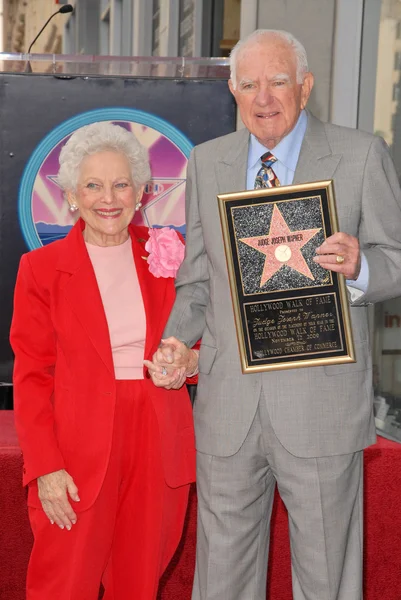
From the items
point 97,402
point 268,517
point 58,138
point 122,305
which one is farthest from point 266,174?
point 58,138

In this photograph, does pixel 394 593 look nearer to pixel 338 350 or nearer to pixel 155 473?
pixel 155 473

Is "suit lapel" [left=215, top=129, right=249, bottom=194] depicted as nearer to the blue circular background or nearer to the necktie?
the necktie

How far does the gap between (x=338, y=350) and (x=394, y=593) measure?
1618 millimetres

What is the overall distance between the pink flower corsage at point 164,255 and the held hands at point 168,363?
263 millimetres

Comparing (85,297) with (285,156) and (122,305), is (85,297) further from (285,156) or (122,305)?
(285,156)

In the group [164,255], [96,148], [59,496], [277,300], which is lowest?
[59,496]

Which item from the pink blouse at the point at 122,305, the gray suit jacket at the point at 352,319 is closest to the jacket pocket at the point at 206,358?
the gray suit jacket at the point at 352,319

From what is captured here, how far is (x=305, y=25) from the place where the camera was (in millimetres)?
4965

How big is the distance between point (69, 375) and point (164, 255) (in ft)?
1.34

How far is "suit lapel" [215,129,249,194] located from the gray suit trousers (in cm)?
54

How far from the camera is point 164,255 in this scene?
259 centimetres

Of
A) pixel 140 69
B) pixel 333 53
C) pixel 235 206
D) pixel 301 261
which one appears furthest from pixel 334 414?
pixel 333 53

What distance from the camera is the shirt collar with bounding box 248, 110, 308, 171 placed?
229cm

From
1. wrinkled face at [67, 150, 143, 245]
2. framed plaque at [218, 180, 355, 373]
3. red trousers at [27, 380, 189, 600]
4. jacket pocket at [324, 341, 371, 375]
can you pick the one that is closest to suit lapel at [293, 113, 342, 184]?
framed plaque at [218, 180, 355, 373]
